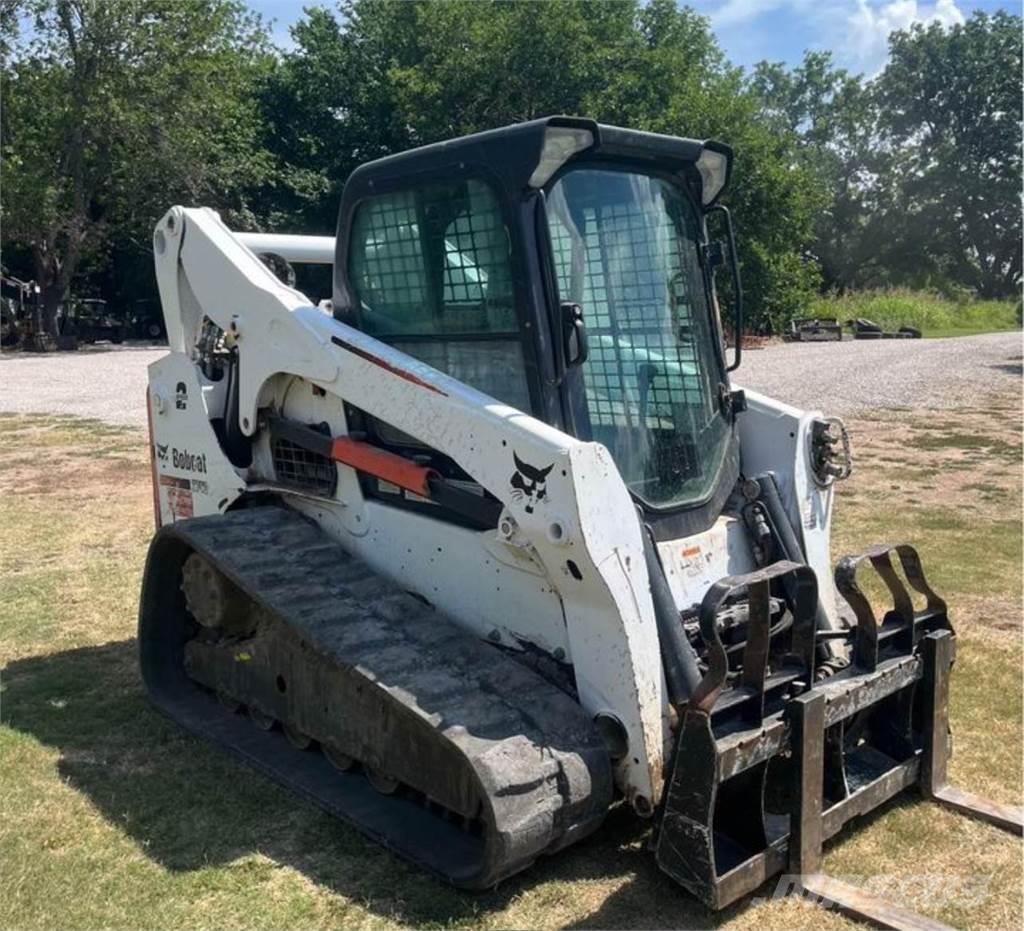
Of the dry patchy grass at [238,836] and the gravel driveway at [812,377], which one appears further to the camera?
the gravel driveway at [812,377]

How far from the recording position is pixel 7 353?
107 feet

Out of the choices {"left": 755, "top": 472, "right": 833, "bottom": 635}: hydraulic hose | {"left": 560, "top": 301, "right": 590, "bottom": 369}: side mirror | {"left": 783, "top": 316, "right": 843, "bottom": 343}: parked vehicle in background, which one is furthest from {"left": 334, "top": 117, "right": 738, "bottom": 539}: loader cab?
{"left": 783, "top": 316, "right": 843, "bottom": 343}: parked vehicle in background

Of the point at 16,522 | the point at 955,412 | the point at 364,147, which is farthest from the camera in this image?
the point at 364,147

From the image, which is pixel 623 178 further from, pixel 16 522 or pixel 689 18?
pixel 689 18

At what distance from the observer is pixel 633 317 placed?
14.9ft

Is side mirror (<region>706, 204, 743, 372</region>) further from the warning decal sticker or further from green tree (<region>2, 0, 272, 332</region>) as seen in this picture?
green tree (<region>2, 0, 272, 332</region>)

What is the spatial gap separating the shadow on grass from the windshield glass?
133 cm

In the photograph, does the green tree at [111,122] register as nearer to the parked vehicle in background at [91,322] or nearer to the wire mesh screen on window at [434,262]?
the parked vehicle in background at [91,322]

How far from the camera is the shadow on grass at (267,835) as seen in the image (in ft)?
12.0

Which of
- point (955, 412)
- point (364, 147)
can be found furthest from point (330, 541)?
point (364, 147)

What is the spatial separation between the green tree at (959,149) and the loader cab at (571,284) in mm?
67603

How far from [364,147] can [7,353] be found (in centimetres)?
1279

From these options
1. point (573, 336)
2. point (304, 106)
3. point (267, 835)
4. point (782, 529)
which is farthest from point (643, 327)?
point (304, 106)

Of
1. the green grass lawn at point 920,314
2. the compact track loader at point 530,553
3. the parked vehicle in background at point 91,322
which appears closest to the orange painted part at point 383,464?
the compact track loader at point 530,553
